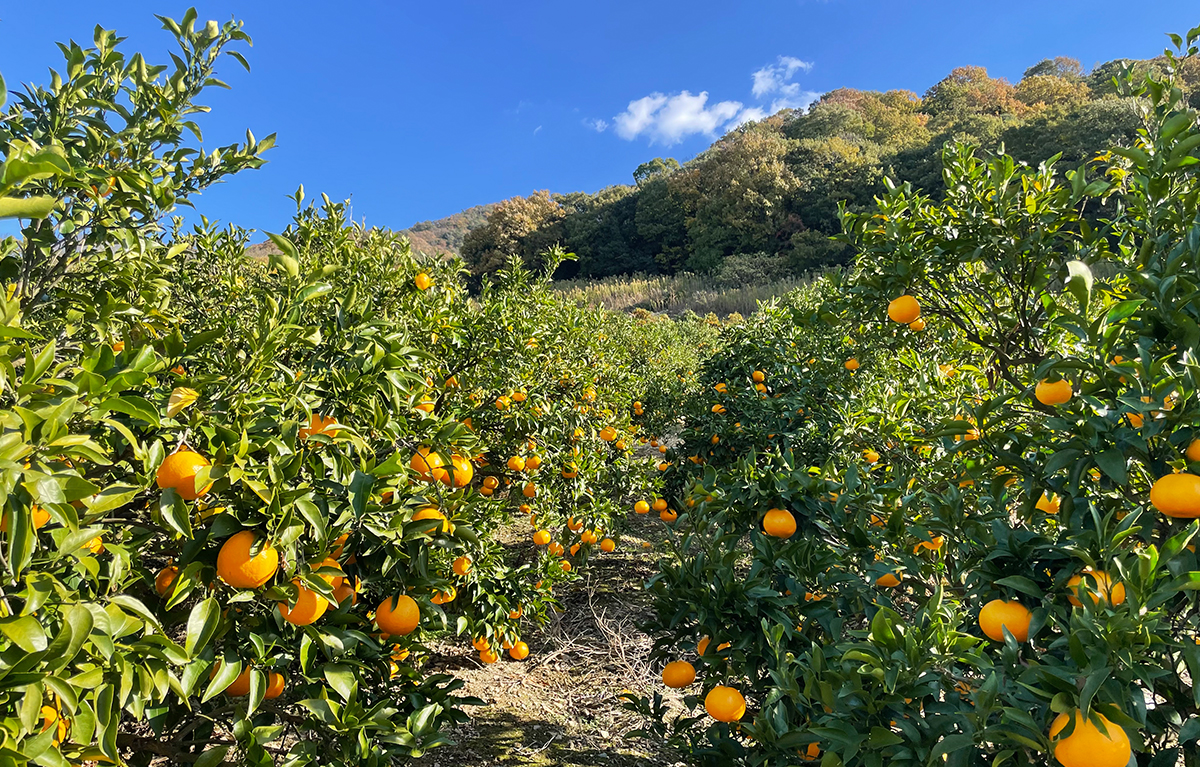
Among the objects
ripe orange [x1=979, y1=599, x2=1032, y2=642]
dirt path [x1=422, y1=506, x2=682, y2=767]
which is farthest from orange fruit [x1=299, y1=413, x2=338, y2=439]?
dirt path [x1=422, y1=506, x2=682, y2=767]

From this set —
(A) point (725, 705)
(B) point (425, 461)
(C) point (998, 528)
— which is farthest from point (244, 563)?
(C) point (998, 528)

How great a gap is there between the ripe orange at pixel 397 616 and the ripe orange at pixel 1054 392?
1469 mm

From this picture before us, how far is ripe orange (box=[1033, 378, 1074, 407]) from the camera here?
129cm

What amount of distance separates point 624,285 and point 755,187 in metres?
6.83

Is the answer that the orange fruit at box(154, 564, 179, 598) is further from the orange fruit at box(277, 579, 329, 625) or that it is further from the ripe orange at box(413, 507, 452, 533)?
the ripe orange at box(413, 507, 452, 533)

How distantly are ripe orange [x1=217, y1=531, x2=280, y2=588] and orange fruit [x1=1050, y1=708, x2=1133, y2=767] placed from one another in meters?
1.23

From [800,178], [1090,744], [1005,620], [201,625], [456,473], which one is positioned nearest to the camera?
[1090,744]

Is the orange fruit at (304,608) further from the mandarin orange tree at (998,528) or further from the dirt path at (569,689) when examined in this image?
the dirt path at (569,689)

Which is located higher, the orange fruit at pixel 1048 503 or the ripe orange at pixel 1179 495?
the ripe orange at pixel 1179 495

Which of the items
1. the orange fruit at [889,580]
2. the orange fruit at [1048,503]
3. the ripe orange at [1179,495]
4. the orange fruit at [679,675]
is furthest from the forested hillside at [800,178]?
the ripe orange at [1179,495]

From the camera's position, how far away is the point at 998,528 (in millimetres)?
1181

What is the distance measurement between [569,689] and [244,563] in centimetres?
213

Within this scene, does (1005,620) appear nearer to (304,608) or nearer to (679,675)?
(679,675)

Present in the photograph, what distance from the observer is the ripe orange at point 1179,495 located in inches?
37.4
